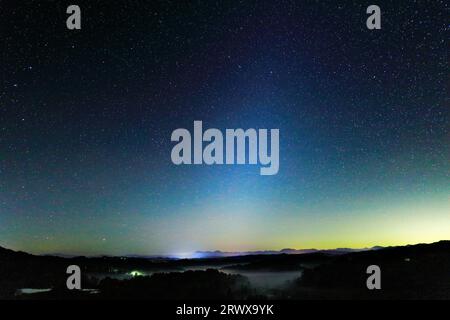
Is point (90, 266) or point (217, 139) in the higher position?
point (217, 139)

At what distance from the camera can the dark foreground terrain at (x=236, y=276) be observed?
5.53m

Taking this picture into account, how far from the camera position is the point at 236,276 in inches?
221

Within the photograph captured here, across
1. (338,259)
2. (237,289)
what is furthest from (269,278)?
(338,259)

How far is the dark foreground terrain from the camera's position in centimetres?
553

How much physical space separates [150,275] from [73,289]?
802 millimetres

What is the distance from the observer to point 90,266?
18.5ft
